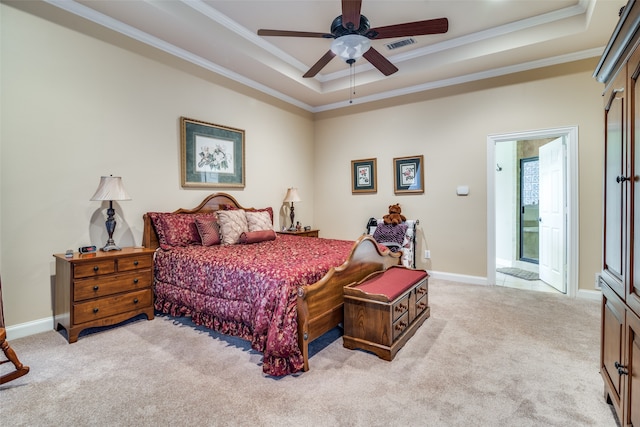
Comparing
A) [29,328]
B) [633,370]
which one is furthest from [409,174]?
[29,328]

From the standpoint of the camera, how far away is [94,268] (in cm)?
266

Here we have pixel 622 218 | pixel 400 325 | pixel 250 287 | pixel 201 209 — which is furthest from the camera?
pixel 201 209

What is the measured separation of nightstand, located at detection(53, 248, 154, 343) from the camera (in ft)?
8.43

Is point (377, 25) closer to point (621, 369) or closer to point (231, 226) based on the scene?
point (231, 226)

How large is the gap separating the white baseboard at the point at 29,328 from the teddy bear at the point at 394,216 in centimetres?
424

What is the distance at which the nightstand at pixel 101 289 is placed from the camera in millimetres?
2568

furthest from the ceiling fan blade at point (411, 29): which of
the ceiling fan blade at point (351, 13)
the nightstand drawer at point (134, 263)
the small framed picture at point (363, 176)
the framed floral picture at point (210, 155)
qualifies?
the nightstand drawer at point (134, 263)

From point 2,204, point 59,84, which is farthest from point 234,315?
point 59,84

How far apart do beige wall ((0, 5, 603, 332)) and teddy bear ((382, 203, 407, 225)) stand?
19cm

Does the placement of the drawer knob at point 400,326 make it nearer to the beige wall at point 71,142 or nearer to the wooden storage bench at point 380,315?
the wooden storage bench at point 380,315

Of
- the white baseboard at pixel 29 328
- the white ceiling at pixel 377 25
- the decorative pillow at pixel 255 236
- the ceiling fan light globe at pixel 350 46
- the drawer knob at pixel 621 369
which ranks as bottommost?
the white baseboard at pixel 29 328

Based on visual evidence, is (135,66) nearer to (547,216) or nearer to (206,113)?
(206,113)

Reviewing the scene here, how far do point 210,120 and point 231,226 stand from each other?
5.15 ft

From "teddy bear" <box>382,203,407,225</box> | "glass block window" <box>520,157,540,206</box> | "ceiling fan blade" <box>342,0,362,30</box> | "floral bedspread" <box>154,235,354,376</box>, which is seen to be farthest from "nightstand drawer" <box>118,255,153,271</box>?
"glass block window" <box>520,157,540,206</box>
